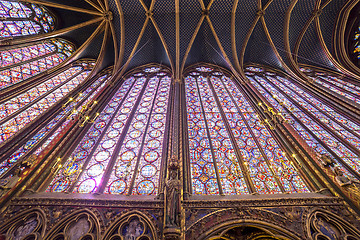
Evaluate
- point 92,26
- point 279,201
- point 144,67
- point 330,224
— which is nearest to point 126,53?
point 144,67

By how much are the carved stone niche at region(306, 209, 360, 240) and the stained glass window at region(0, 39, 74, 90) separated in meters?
10.6

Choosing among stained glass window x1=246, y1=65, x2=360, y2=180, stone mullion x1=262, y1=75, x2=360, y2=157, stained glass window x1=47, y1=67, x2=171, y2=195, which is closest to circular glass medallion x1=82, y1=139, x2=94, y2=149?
stained glass window x1=47, y1=67, x2=171, y2=195

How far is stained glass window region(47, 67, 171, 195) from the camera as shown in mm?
5258

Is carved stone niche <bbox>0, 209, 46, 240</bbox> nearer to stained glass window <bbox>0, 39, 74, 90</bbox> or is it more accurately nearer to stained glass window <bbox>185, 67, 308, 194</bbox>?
stained glass window <bbox>185, 67, 308, 194</bbox>

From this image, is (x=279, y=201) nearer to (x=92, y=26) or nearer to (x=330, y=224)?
(x=330, y=224)

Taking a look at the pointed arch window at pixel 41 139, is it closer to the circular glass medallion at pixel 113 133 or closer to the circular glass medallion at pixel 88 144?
the circular glass medallion at pixel 88 144

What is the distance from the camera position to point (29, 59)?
30.6 ft

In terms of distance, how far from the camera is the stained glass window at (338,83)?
925cm

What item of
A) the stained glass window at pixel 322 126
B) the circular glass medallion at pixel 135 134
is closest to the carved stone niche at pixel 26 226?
the circular glass medallion at pixel 135 134

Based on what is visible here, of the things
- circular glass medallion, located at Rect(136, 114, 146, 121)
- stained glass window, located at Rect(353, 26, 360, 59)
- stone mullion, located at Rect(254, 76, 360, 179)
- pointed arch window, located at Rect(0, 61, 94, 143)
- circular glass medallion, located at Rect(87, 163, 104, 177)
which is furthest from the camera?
stained glass window, located at Rect(353, 26, 360, 59)

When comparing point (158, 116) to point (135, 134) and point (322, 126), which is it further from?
point (322, 126)

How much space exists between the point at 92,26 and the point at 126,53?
2896 millimetres

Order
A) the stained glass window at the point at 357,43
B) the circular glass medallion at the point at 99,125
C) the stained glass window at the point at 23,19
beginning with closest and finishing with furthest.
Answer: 1. the circular glass medallion at the point at 99,125
2. the stained glass window at the point at 23,19
3. the stained glass window at the point at 357,43

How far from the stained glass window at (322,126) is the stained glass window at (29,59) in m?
10.7
